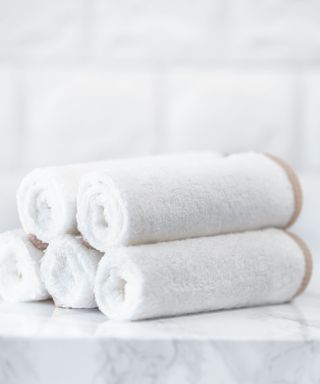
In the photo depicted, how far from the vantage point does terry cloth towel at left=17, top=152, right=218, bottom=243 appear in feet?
3.38

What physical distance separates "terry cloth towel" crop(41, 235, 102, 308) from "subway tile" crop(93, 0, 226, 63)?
2.10 feet

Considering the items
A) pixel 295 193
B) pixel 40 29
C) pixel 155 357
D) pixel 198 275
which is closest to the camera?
pixel 155 357

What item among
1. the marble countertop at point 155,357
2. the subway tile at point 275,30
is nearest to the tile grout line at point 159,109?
the subway tile at point 275,30

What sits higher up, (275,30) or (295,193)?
(275,30)

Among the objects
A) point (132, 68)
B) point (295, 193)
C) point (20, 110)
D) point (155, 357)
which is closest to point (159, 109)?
point (132, 68)

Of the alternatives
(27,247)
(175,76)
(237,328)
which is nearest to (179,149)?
(175,76)

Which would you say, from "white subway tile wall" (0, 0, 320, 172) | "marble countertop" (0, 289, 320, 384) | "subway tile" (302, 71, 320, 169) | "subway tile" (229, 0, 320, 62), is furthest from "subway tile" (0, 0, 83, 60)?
"marble countertop" (0, 289, 320, 384)

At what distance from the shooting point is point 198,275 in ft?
3.25

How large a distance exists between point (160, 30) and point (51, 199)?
639mm

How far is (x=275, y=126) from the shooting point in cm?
163

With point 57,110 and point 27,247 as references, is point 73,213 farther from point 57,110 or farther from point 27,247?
point 57,110

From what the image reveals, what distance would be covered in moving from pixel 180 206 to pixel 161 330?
0.15 metres

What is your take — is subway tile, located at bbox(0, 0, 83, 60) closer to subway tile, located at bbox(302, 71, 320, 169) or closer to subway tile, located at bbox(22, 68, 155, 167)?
subway tile, located at bbox(22, 68, 155, 167)

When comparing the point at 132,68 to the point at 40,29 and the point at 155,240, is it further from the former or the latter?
the point at 155,240
